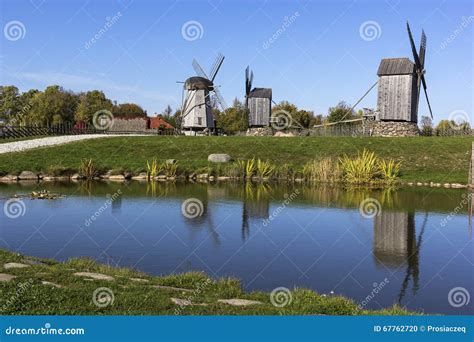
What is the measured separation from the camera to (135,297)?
691cm

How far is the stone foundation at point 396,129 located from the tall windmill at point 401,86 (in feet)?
1.56

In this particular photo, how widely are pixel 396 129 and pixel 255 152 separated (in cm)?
1897

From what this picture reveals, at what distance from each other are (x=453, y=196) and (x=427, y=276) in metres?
16.0

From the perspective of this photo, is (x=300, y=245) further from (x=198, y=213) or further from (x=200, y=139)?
(x=200, y=139)

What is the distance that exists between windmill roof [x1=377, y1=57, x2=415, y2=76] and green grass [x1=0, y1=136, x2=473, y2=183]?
402 inches

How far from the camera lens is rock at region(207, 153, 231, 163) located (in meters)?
34.9

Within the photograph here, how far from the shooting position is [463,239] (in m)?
14.2

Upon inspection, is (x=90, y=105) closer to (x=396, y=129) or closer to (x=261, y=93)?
(x=261, y=93)

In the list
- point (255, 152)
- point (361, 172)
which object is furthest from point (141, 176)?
point (361, 172)

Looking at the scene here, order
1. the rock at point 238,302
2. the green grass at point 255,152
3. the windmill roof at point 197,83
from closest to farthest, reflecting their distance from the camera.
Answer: the rock at point 238,302
the green grass at point 255,152
the windmill roof at point 197,83

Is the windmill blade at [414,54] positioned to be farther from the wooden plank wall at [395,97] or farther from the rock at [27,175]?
the rock at [27,175]

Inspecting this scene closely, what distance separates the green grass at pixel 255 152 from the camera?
32594 millimetres

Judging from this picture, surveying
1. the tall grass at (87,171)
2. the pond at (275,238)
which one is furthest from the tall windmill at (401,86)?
the tall grass at (87,171)

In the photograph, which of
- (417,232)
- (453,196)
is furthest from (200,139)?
(417,232)
